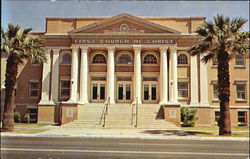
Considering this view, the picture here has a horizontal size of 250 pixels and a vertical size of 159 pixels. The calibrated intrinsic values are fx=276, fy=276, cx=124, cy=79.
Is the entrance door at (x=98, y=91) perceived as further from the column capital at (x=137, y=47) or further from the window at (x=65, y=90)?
the column capital at (x=137, y=47)

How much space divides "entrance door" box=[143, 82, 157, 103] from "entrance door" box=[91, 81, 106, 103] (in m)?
3.27

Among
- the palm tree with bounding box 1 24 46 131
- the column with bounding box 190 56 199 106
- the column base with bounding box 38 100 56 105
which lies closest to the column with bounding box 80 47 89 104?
the column base with bounding box 38 100 56 105

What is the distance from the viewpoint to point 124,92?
22000 mm

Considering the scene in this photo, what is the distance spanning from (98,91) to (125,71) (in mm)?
2714

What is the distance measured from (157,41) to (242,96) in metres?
7.77

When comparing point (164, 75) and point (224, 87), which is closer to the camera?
point (224, 87)

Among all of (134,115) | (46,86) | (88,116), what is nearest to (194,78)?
(134,115)

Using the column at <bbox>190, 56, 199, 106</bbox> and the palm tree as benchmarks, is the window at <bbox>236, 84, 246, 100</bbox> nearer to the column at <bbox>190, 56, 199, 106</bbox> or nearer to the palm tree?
the column at <bbox>190, 56, 199, 106</bbox>

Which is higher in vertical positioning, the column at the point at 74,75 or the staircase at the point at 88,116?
the column at the point at 74,75

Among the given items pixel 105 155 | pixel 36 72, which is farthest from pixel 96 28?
pixel 105 155

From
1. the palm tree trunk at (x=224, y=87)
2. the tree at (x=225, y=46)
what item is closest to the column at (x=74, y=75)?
the tree at (x=225, y=46)

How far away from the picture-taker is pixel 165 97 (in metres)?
20.9

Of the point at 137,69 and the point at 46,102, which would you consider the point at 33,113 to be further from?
the point at 137,69

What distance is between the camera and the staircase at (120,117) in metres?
15.9
